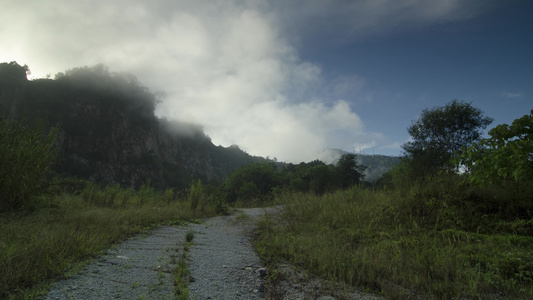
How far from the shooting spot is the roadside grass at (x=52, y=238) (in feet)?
7.03

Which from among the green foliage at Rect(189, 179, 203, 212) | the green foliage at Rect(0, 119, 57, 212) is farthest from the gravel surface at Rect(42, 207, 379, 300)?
the green foliage at Rect(189, 179, 203, 212)

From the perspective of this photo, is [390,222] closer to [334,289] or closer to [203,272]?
[334,289]

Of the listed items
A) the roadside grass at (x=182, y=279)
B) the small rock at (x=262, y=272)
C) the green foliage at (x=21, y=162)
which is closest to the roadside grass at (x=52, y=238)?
the green foliage at (x=21, y=162)

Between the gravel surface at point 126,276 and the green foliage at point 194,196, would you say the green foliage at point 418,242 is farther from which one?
the green foliage at point 194,196

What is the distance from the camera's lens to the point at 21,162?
492 cm

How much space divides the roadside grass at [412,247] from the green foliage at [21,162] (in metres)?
4.50

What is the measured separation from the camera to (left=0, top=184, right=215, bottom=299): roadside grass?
214cm

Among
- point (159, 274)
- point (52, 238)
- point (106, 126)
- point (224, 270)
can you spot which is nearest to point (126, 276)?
point (159, 274)

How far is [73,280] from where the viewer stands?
2.34m

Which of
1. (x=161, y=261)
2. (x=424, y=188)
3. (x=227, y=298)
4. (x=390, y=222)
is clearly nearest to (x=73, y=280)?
(x=161, y=261)

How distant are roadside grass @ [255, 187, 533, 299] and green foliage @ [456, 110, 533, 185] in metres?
1.06

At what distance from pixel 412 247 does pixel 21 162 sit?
23.1 ft

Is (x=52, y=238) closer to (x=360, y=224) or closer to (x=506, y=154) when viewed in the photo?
(x=360, y=224)

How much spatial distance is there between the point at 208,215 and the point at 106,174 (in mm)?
74644
